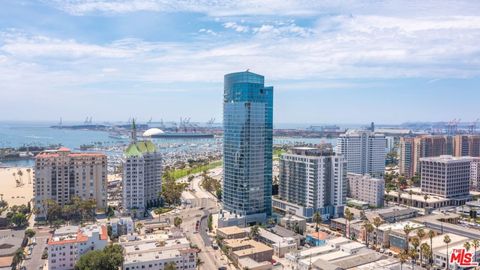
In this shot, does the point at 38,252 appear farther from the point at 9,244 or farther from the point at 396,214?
the point at 396,214

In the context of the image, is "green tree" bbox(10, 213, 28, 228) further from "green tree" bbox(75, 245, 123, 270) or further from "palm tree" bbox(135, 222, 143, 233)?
"green tree" bbox(75, 245, 123, 270)

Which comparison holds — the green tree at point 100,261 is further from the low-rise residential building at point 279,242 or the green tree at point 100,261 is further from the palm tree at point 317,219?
the palm tree at point 317,219

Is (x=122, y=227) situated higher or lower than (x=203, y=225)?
higher

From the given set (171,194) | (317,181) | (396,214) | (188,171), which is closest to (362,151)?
(396,214)

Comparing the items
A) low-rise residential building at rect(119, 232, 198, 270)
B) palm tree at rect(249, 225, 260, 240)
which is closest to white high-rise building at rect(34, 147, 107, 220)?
low-rise residential building at rect(119, 232, 198, 270)

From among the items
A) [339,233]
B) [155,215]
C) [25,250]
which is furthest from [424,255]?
[25,250]

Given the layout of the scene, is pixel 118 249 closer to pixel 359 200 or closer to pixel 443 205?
pixel 359 200

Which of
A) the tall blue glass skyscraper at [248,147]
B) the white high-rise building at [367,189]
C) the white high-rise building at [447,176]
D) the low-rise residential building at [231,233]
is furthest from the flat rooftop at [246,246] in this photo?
the white high-rise building at [447,176]
